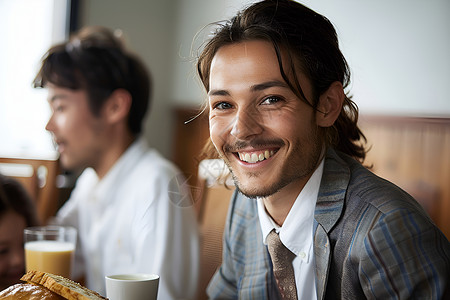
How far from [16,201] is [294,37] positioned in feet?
2.75

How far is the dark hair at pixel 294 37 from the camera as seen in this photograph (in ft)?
2.94

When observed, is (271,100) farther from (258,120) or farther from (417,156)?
(417,156)

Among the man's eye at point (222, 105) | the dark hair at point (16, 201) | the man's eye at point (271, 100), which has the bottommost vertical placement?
the dark hair at point (16, 201)

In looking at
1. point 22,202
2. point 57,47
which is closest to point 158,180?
point 22,202

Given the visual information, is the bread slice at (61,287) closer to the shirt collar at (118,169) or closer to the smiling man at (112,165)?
the smiling man at (112,165)

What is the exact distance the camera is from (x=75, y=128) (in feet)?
5.65

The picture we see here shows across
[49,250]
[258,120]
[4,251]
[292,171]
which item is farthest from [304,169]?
[4,251]

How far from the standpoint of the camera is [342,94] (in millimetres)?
972

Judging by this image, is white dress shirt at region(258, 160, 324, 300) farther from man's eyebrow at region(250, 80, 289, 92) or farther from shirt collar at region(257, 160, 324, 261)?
man's eyebrow at region(250, 80, 289, 92)

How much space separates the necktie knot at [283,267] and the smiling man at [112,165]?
0.45 m

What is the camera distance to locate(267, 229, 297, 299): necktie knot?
3.20 feet

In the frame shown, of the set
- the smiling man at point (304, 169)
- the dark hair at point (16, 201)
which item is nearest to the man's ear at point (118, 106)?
the dark hair at point (16, 201)

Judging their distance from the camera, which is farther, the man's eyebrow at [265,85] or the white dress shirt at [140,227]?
the white dress shirt at [140,227]

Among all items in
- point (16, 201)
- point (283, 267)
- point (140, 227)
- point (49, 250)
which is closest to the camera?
point (283, 267)
